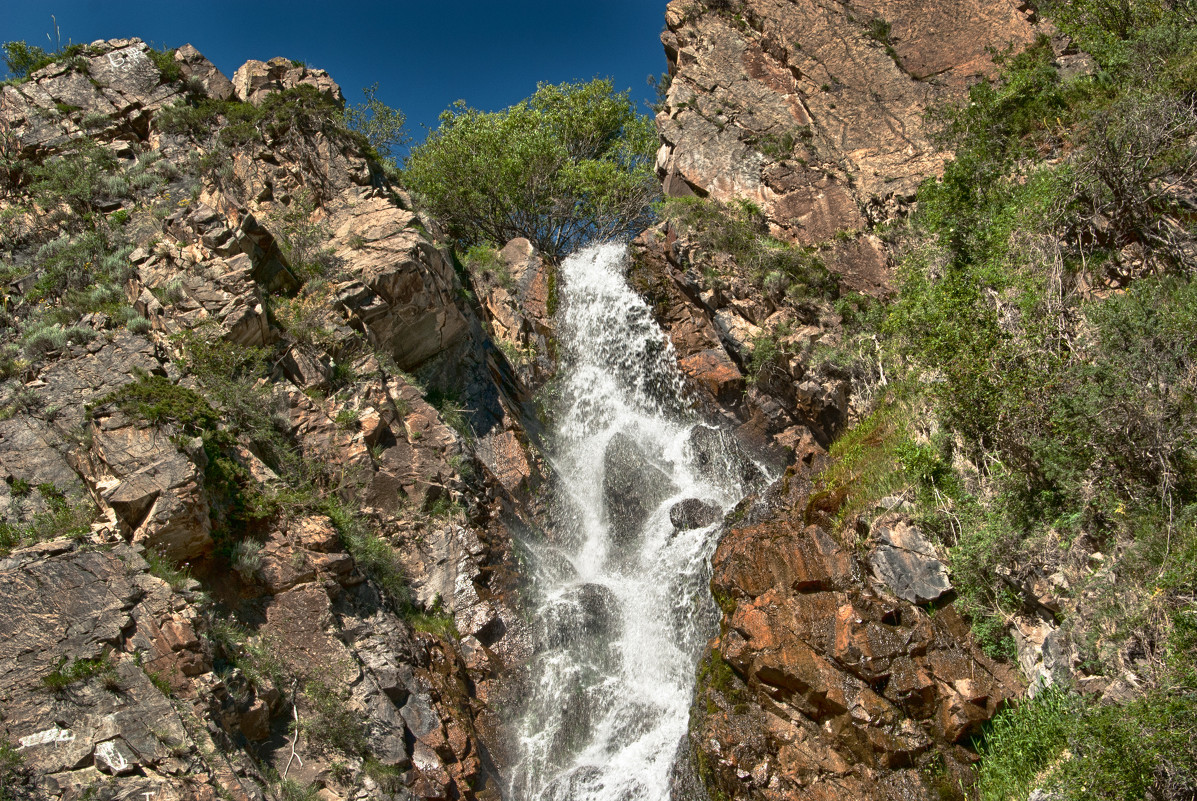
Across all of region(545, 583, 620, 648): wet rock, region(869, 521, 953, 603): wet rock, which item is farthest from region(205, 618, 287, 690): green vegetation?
region(869, 521, 953, 603): wet rock

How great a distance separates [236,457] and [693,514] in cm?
838

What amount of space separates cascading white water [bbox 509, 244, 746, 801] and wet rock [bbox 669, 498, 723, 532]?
0.19m

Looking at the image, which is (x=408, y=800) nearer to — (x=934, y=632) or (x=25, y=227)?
(x=934, y=632)

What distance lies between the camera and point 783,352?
1630cm

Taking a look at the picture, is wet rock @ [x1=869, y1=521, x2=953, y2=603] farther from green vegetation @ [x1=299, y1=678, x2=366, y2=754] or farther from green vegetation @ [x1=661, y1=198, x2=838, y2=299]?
green vegetation @ [x1=661, y1=198, x2=838, y2=299]

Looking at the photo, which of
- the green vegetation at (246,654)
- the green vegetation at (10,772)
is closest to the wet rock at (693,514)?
the green vegetation at (246,654)

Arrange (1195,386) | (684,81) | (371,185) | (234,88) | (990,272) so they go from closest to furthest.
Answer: (1195,386), (990,272), (371,185), (234,88), (684,81)

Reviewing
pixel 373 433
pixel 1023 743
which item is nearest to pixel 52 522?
pixel 373 433

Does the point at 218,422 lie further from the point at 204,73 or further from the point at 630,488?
the point at 204,73

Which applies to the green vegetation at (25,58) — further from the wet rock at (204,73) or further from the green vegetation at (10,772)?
the green vegetation at (10,772)

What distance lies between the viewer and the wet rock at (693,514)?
14530 millimetres

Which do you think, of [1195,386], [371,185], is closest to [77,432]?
[371,185]

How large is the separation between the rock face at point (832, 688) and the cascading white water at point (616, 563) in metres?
1.52

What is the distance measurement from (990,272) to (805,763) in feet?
25.8
